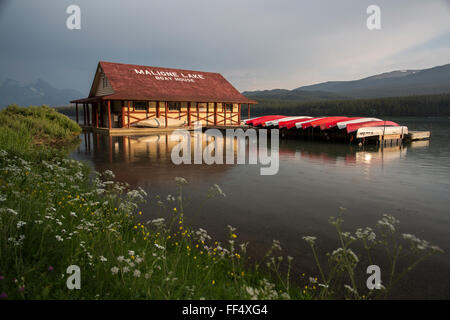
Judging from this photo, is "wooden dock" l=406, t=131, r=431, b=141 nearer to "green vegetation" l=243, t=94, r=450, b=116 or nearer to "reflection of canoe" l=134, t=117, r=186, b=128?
"reflection of canoe" l=134, t=117, r=186, b=128

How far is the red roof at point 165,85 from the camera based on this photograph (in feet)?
84.5

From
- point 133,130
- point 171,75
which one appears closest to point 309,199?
point 133,130

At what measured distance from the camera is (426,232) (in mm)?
4898

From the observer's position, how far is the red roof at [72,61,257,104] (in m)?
25.8

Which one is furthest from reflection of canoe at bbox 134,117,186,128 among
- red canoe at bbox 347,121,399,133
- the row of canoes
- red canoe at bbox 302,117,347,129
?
red canoe at bbox 347,121,399,133

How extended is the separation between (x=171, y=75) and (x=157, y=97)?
6.36 m

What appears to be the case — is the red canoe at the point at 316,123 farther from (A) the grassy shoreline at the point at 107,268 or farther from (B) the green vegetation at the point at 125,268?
(A) the grassy shoreline at the point at 107,268

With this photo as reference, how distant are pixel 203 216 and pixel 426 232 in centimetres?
391

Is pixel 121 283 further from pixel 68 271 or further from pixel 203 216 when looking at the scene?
pixel 203 216

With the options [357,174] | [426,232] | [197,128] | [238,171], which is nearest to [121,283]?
[426,232]

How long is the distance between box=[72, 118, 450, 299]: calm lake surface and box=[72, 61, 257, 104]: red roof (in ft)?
47.8

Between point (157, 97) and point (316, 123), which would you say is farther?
point (157, 97)

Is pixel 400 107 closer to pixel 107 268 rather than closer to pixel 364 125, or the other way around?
pixel 364 125

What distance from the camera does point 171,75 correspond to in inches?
1219
